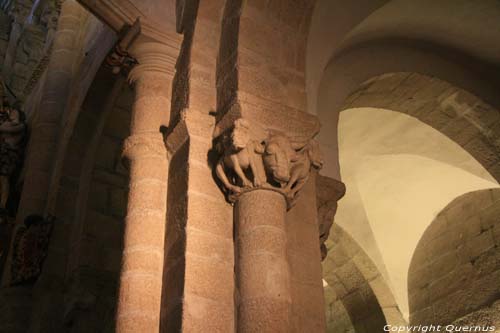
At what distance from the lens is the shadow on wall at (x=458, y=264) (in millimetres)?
7703

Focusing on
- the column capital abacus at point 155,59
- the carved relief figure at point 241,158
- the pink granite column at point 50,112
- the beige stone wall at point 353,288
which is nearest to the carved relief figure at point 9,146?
the pink granite column at point 50,112

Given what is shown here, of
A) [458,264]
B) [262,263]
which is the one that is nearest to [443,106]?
[458,264]

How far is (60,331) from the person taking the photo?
6.00 meters

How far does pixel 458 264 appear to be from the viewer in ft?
26.9

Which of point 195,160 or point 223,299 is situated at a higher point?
point 195,160

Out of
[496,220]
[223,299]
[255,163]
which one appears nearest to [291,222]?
[255,163]

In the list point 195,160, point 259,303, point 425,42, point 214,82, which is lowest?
point 259,303

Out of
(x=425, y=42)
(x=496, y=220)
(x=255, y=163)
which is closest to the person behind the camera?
(x=255, y=163)

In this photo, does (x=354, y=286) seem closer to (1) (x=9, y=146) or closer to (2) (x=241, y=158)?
(1) (x=9, y=146)

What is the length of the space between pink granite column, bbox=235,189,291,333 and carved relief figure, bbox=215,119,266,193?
0.07 m

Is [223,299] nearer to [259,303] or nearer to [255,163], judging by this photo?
[259,303]

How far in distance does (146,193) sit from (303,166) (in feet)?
3.10

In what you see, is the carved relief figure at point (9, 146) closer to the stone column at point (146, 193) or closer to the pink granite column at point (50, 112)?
the pink granite column at point (50, 112)

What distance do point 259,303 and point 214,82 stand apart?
1.62 meters
